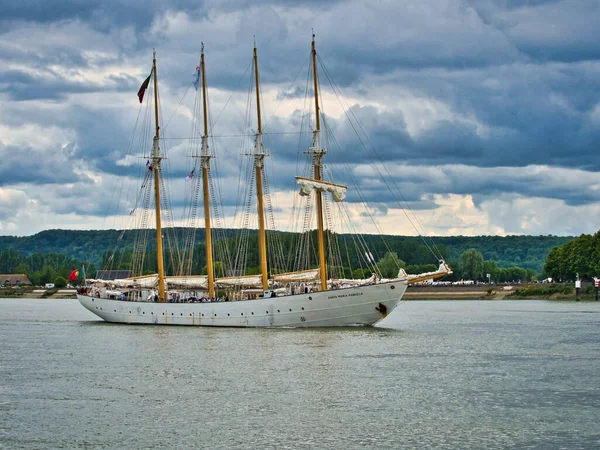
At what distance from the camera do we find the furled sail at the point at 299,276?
322 feet

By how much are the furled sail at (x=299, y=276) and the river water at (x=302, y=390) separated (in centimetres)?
864

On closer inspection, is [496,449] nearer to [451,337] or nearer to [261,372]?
[261,372]

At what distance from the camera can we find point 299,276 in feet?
323

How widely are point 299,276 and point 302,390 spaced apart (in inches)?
1705

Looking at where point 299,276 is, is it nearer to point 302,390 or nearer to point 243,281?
point 243,281

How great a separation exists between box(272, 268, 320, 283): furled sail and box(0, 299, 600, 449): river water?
8639 mm

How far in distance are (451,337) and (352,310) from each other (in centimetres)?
1021

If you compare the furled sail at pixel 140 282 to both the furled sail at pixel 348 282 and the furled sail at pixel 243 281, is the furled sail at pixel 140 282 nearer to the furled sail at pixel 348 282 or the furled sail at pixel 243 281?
the furled sail at pixel 243 281

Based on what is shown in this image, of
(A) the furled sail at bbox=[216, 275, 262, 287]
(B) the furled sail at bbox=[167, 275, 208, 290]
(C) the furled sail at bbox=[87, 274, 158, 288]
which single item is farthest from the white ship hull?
(C) the furled sail at bbox=[87, 274, 158, 288]

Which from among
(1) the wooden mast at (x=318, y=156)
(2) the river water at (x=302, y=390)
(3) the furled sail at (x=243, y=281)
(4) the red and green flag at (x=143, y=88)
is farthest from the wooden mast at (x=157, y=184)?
(1) the wooden mast at (x=318, y=156)

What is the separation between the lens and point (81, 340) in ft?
298

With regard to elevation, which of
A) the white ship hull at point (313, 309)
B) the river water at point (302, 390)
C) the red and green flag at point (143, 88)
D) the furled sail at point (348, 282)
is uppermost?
the red and green flag at point (143, 88)

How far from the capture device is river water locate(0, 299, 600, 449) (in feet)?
140

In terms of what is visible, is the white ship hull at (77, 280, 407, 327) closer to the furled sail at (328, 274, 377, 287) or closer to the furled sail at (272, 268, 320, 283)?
the furled sail at (328, 274, 377, 287)
